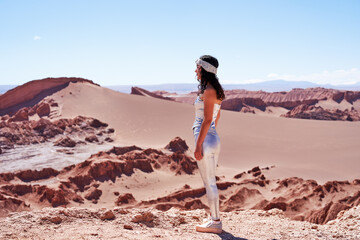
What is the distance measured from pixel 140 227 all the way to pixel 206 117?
1.41 metres

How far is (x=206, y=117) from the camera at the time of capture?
11.0ft

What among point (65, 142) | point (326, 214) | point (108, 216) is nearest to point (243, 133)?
point (65, 142)

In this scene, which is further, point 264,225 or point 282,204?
point 282,204

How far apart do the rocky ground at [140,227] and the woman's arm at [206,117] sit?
2.86ft

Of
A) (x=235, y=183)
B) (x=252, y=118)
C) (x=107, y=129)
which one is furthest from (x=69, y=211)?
(x=252, y=118)

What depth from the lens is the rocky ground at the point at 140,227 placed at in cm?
335

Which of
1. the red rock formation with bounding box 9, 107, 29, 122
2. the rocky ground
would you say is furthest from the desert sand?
the red rock formation with bounding box 9, 107, 29, 122

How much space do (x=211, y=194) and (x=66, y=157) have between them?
11.8 m

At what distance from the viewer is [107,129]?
68.0 feet

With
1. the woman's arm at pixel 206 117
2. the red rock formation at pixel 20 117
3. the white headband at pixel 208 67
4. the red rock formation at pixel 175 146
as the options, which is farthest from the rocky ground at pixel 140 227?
the red rock formation at pixel 20 117

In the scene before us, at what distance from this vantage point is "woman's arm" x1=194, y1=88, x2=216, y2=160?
335cm

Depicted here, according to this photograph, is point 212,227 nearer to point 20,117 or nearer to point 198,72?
point 198,72

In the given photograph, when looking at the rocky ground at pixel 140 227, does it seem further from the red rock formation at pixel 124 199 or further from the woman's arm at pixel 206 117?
the red rock formation at pixel 124 199

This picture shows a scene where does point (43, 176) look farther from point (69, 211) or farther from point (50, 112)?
point (50, 112)
